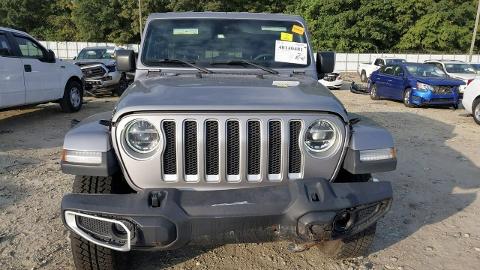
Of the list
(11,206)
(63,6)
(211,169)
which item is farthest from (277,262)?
(63,6)

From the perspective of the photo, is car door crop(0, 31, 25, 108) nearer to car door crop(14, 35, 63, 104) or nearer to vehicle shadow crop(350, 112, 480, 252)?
car door crop(14, 35, 63, 104)

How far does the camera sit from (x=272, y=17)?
418 centimetres

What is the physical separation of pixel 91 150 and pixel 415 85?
41.0 ft

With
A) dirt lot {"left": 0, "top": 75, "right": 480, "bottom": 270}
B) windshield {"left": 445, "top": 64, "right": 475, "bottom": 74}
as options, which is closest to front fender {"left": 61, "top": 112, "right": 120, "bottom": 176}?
dirt lot {"left": 0, "top": 75, "right": 480, "bottom": 270}

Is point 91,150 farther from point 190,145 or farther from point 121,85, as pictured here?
point 121,85

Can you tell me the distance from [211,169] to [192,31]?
1.83 m

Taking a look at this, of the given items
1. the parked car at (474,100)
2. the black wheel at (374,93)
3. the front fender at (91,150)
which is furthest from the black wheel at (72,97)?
the black wheel at (374,93)

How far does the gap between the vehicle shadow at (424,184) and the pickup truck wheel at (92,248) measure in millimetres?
2019

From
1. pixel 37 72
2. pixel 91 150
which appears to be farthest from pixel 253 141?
pixel 37 72

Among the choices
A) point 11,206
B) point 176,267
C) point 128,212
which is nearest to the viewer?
point 128,212

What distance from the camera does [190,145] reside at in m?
2.57

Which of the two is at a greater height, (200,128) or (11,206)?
(200,128)

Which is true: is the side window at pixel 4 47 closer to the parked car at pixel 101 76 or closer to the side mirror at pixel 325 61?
the parked car at pixel 101 76

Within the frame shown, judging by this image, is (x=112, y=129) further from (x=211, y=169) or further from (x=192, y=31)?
(x=192, y=31)
